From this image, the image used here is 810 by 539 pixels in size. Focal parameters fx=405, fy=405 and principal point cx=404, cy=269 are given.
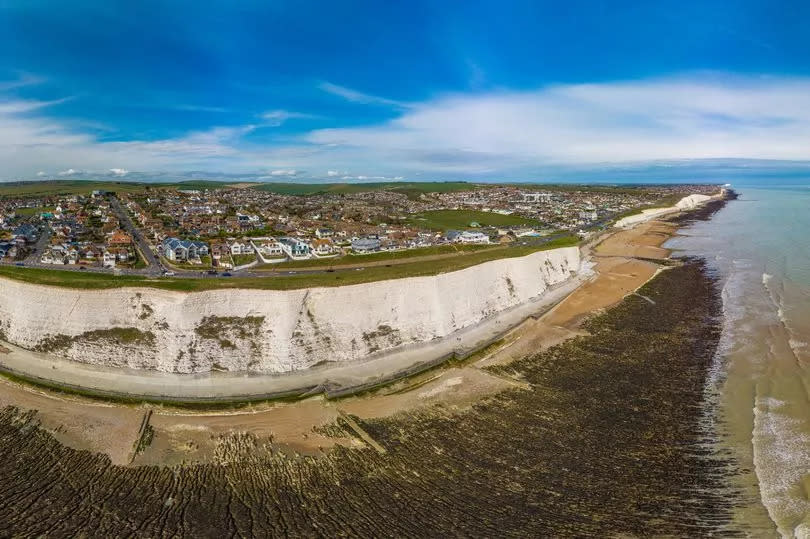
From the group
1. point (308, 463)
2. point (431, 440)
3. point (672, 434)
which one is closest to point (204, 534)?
point (308, 463)

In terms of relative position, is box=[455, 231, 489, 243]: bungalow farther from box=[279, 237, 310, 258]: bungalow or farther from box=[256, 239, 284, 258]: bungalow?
box=[256, 239, 284, 258]: bungalow

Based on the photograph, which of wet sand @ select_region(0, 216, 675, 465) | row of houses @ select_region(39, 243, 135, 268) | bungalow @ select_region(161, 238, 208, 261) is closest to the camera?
wet sand @ select_region(0, 216, 675, 465)

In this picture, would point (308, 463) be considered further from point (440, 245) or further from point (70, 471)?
point (440, 245)

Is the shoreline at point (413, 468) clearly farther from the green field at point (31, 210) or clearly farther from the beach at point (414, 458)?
the green field at point (31, 210)

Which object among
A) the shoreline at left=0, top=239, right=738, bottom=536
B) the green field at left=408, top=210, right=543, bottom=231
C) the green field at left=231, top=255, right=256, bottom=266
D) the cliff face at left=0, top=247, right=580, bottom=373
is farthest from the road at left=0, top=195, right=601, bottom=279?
the green field at left=408, top=210, right=543, bottom=231

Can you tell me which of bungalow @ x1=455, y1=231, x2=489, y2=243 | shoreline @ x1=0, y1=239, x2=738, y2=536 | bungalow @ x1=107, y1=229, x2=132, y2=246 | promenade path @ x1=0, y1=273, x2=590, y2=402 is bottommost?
shoreline @ x1=0, y1=239, x2=738, y2=536

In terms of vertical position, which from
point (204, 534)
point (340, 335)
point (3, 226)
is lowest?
point (204, 534)
